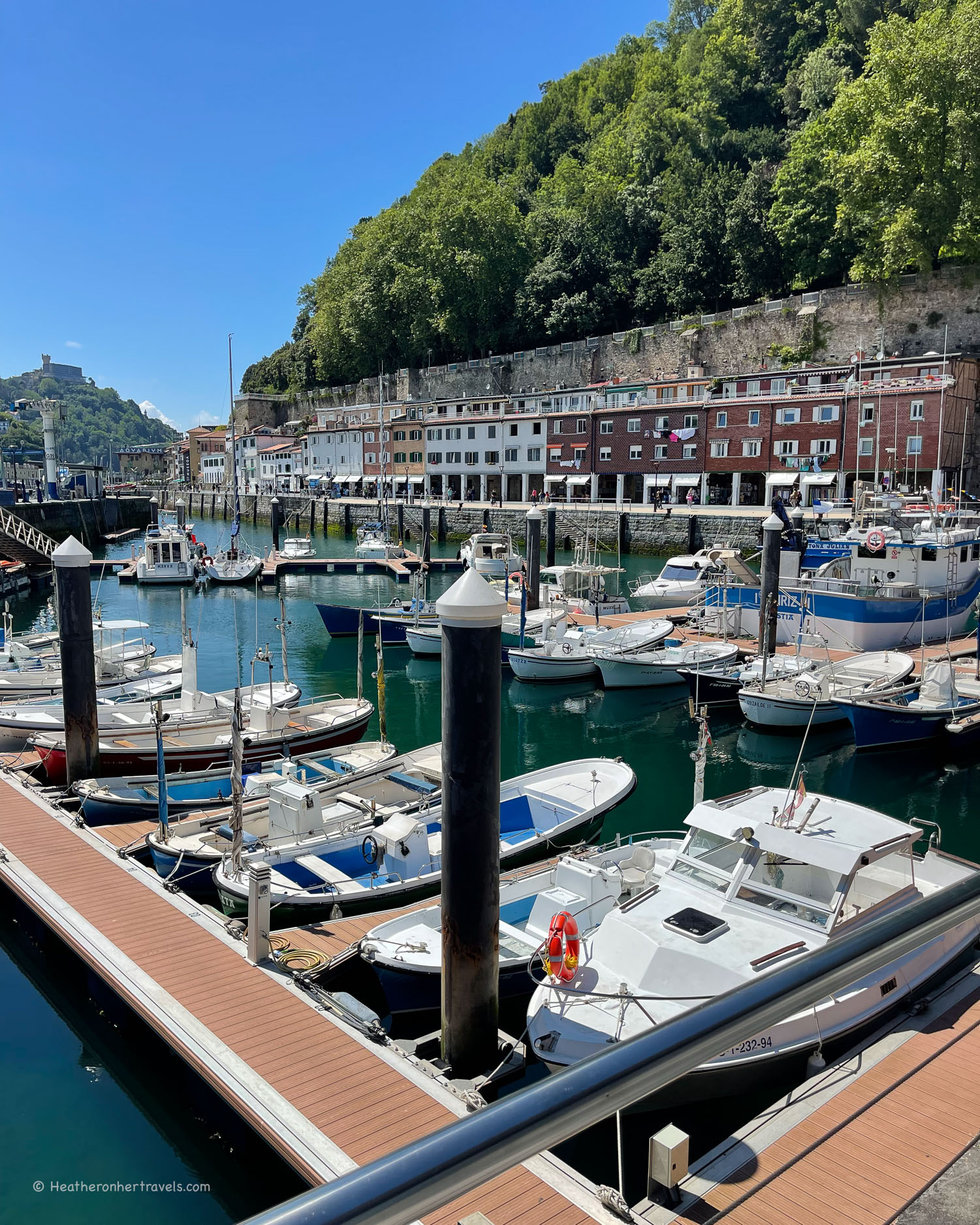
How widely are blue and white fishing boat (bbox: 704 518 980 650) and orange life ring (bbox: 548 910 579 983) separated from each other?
1902 cm

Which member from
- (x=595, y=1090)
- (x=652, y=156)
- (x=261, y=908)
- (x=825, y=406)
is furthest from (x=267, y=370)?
(x=595, y=1090)

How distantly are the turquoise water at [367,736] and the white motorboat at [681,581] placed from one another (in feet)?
21.3

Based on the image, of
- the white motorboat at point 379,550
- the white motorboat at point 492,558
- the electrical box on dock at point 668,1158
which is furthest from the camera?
the white motorboat at point 379,550

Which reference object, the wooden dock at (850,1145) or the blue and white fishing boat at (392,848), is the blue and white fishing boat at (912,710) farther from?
the wooden dock at (850,1145)

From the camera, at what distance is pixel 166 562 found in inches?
1895

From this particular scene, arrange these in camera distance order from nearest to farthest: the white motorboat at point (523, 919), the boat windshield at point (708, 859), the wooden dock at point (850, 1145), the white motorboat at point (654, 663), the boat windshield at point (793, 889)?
the wooden dock at point (850, 1145) < the boat windshield at point (793, 889) < the white motorboat at point (523, 919) < the boat windshield at point (708, 859) < the white motorboat at point (654, 663)

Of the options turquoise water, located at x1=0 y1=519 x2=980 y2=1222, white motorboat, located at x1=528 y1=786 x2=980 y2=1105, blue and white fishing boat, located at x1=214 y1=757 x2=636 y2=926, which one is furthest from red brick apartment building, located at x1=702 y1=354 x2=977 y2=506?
white motorboat, located at x1=528 y1=786 x2=980 y2=1105

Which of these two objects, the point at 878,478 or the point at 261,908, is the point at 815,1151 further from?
the point at 878,478

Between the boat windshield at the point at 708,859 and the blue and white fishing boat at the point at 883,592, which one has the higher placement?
the blue and white fishing boat at the point at 883,592

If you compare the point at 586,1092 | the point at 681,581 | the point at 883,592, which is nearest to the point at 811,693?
the point at 883,592

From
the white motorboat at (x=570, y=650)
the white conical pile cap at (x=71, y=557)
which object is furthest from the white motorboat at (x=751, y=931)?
the white motorboat at (x=570, y=650)

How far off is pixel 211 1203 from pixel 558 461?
61361 millimetres

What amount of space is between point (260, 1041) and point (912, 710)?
1645cm

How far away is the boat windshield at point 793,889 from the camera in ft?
30.7
